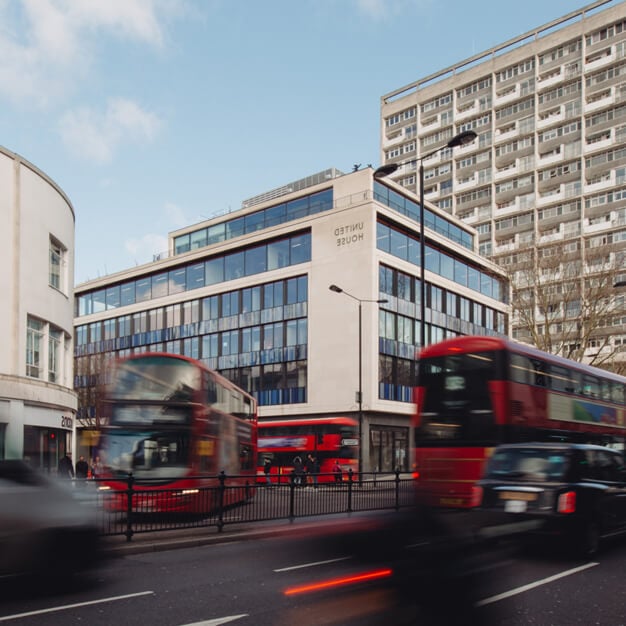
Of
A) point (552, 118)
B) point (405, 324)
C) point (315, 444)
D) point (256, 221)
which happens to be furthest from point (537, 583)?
point (552, 118)

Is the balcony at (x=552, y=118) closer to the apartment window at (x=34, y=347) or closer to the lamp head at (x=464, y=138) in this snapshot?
the lamp head at (x=464, y=138)

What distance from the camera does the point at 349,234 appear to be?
46.1 m

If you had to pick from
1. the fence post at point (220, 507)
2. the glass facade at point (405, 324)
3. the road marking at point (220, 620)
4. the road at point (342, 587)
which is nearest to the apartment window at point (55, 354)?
the fence post at point (220, 507)

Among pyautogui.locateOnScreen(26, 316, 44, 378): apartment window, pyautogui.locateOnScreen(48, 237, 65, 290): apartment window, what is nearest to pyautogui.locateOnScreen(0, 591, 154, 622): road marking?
pyautogui.locateOnScreen(26, 316, 44, 378): apartment window

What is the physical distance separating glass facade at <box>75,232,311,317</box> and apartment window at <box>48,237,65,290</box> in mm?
22436

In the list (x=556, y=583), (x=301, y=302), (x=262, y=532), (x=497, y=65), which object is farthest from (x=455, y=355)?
(x=497, y=65)

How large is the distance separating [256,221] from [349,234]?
10.3 meters

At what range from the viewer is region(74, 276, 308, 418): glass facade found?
48.2 metres

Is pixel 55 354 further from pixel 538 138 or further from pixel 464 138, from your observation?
pixel 538 138

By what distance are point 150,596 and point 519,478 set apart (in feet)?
17.0

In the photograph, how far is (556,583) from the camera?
829 cm

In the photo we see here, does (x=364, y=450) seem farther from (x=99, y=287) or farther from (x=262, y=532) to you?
(x=99, y=287)

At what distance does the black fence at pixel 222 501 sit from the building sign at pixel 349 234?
28.1 meters

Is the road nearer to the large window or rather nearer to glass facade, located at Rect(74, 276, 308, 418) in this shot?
the large window
